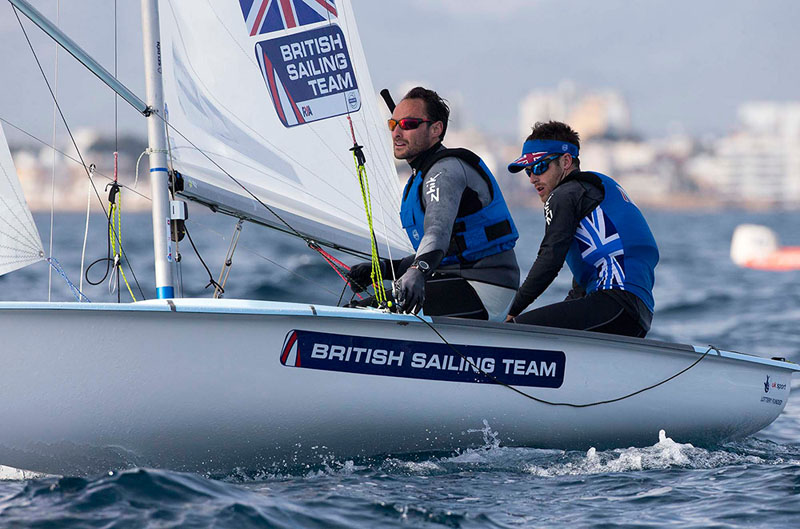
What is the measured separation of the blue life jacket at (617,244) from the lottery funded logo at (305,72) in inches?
46.0

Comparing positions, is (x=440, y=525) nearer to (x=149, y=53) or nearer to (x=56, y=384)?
(x=56, y=384)

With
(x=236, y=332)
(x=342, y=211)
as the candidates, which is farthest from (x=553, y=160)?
(x=236, y=332)

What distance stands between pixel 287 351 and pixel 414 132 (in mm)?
1040

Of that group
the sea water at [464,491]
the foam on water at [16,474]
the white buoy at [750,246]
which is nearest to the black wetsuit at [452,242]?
the sea water at [464,491]

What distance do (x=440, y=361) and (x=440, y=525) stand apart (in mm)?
805

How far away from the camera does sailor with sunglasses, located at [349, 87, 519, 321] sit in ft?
13.0

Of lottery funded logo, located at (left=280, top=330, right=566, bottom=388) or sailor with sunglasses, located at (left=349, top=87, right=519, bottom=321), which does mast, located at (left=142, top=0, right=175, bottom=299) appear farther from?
sailor with sunglasses, located at (left=349, top=87, right=519, bottom=321)

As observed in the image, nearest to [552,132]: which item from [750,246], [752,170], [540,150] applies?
[540,150]

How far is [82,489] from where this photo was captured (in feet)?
10.6

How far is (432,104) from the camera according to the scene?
159 inches

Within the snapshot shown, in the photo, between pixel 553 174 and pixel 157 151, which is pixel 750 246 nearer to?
pixel 553 174

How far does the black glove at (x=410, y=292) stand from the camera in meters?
3.53

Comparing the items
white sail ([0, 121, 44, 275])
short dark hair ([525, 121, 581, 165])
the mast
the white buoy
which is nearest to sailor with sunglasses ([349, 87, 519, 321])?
short dark hair ([525, 121, 581, 165])

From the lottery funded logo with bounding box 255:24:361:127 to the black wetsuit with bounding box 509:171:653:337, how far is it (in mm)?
1037
